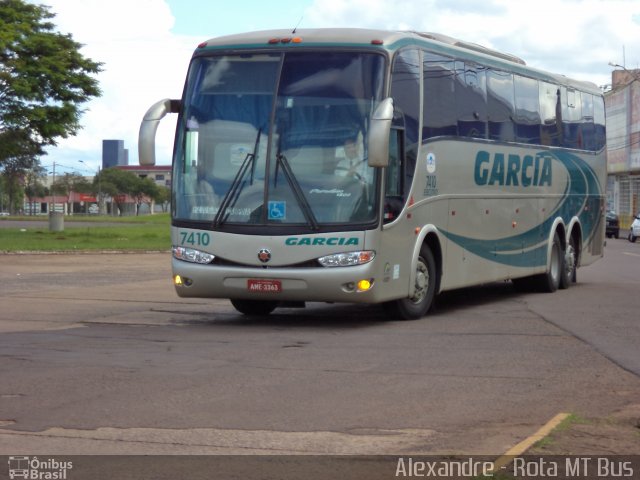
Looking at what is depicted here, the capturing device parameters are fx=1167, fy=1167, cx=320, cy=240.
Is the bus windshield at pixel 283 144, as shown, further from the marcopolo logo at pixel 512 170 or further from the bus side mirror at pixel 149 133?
the marcopolo logo at pixel 512 170

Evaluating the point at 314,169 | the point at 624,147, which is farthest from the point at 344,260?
the point at 624,147

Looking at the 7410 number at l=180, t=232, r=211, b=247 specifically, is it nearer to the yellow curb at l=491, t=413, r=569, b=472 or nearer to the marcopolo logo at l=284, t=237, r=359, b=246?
the marcopolo logo at l=284, t=237, r=359, b=246

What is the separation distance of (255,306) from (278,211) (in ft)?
8.84

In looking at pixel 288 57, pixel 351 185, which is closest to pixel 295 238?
pixel 351 185

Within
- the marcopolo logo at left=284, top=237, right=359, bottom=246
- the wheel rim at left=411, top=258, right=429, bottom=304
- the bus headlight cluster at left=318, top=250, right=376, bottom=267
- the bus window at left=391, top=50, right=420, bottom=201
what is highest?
the bus window at left=391, top=50, right=420, bottom=201

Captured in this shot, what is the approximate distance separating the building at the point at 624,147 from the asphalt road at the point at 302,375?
5861cm

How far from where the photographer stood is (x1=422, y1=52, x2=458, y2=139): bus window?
49.1 feet

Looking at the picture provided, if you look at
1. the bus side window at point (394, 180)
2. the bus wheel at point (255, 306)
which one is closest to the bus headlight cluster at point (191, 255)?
the bus wheel at point (255, 306)

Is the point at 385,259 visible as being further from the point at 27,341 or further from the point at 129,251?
the point at 129,251

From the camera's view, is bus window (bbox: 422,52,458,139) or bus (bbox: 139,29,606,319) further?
bus window (bbox: 422,52,458,139)

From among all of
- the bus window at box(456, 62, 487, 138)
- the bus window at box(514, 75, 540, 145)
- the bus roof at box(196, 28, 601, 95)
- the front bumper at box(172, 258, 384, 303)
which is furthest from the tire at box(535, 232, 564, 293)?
the front bumper at box(172, 258, 384, 303)

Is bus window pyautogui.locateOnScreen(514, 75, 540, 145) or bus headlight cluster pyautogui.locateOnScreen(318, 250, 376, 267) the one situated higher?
bus window pyautogui.locateOnScreen(514, 75, 540, 145)

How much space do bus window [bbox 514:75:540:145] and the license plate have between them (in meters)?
6.40

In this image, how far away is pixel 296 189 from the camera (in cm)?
1334
